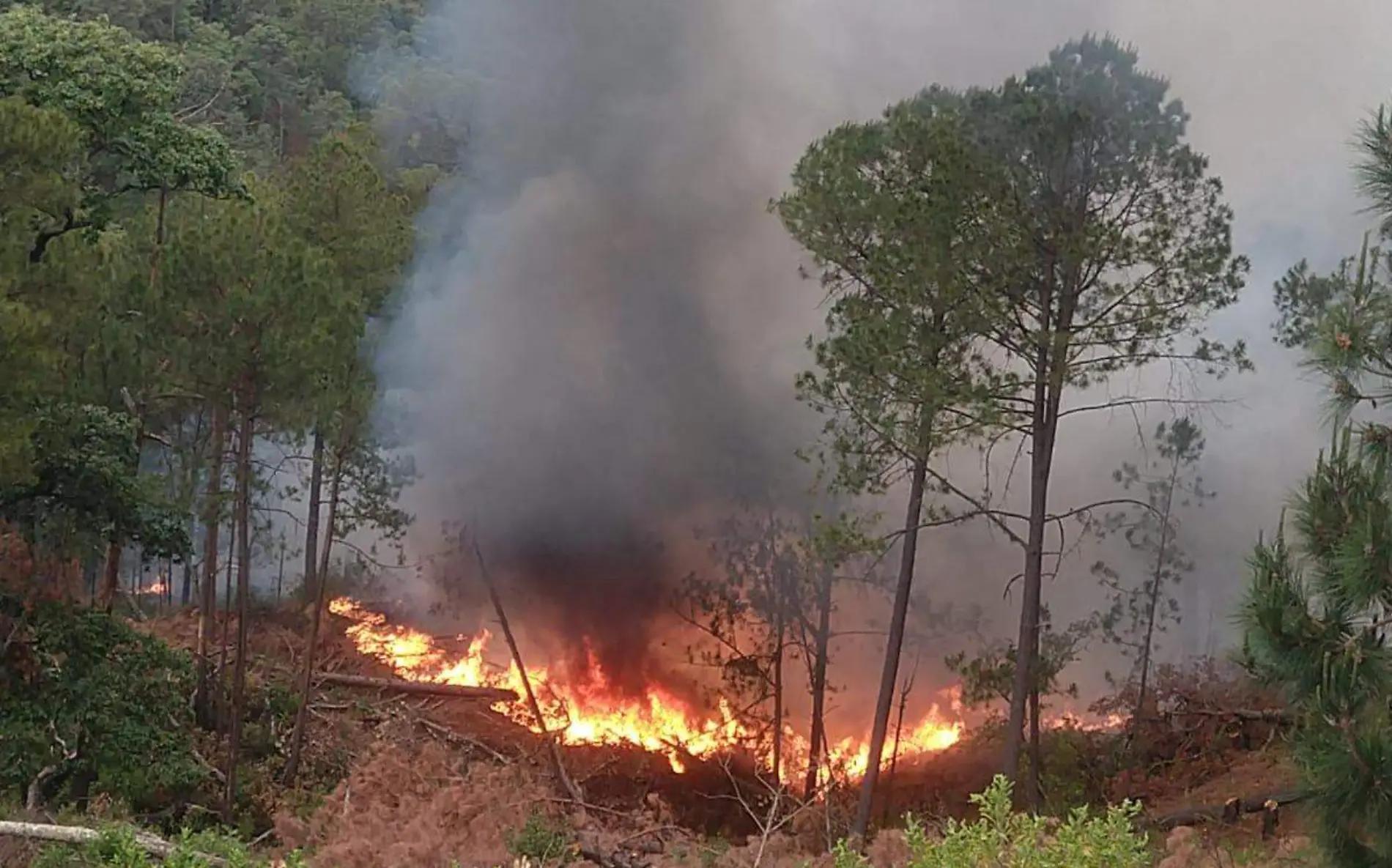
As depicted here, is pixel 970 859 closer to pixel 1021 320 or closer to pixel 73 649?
pixel 1021 320

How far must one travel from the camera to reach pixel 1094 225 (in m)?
13.0

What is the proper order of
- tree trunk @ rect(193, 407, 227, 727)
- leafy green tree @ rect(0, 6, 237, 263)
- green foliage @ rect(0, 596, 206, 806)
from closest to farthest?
green foliage @ rect(0, 596, 206, 806) → leafy green tree @ rect(0, 6, 237, 263) → tree trunk @ rect(193, 407, 227, 727)

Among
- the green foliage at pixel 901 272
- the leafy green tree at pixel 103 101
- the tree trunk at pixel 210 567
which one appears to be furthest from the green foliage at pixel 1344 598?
the tree trunk at pixel 210 567

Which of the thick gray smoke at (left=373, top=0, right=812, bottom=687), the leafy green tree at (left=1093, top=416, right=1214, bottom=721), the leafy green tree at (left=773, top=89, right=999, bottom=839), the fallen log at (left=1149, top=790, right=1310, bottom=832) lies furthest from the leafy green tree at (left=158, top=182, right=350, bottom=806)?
the leafy green tree at (left=1093, top=416, right=1214, bottom=721)

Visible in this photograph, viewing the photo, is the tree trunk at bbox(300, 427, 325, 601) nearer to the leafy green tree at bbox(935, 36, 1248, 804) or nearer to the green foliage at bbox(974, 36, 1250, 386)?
the leafy green tree at bbox(935, 36, 1248, 804)

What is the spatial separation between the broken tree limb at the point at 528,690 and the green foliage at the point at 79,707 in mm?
4511

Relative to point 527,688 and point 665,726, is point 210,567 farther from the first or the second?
point 665,726

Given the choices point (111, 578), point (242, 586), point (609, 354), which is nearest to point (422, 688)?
point (111, 578)

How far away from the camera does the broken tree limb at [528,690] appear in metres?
15.7

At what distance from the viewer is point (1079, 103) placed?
1289cm

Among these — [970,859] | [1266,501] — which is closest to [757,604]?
[1266,501]

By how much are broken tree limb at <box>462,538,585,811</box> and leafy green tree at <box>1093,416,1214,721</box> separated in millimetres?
8287

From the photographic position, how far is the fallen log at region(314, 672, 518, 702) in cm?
1844

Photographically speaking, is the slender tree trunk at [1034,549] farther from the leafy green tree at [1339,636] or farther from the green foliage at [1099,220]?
the leafy green tree at [1339,636]
